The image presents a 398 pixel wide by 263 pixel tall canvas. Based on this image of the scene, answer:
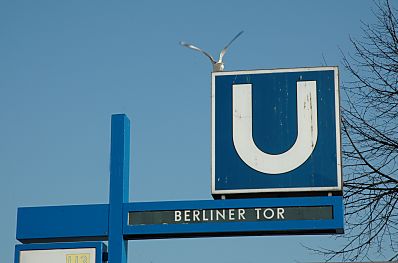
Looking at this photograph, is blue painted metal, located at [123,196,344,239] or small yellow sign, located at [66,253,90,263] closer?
blue painted metal, located at [123,196,344,239]

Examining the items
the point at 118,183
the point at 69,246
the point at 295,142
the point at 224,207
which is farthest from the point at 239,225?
the point at 69,246

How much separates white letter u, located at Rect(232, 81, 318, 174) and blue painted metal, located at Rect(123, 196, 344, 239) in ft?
1.64

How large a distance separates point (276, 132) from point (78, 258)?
2.73 meters

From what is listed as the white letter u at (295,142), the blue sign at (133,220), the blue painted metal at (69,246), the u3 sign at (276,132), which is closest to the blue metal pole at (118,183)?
the blue sign at (133,220)

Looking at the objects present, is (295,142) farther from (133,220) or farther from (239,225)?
(133,220)

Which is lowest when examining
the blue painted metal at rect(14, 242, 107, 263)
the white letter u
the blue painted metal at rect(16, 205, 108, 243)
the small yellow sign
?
Answer: the small yellow sign

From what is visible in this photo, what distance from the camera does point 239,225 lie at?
11055 mm

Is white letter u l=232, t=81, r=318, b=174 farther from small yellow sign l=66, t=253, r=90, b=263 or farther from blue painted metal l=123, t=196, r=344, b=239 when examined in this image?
small yellow sign l=66, t=253, r=90, b=263

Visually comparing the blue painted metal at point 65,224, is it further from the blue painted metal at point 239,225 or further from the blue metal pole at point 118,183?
the blue painted metal at point 239,225

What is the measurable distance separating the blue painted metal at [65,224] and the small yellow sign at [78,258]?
0.70 feet

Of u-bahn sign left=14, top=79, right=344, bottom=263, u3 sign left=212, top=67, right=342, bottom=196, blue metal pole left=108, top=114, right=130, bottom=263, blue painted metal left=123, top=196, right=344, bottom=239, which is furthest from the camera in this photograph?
blue metal pole left=108, top=114, right=130, bottom=263

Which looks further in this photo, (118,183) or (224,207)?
(118,183)

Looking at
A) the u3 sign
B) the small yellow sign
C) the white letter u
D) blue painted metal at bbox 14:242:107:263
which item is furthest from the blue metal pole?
the white letter u

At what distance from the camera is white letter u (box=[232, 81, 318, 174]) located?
37.4 ft
